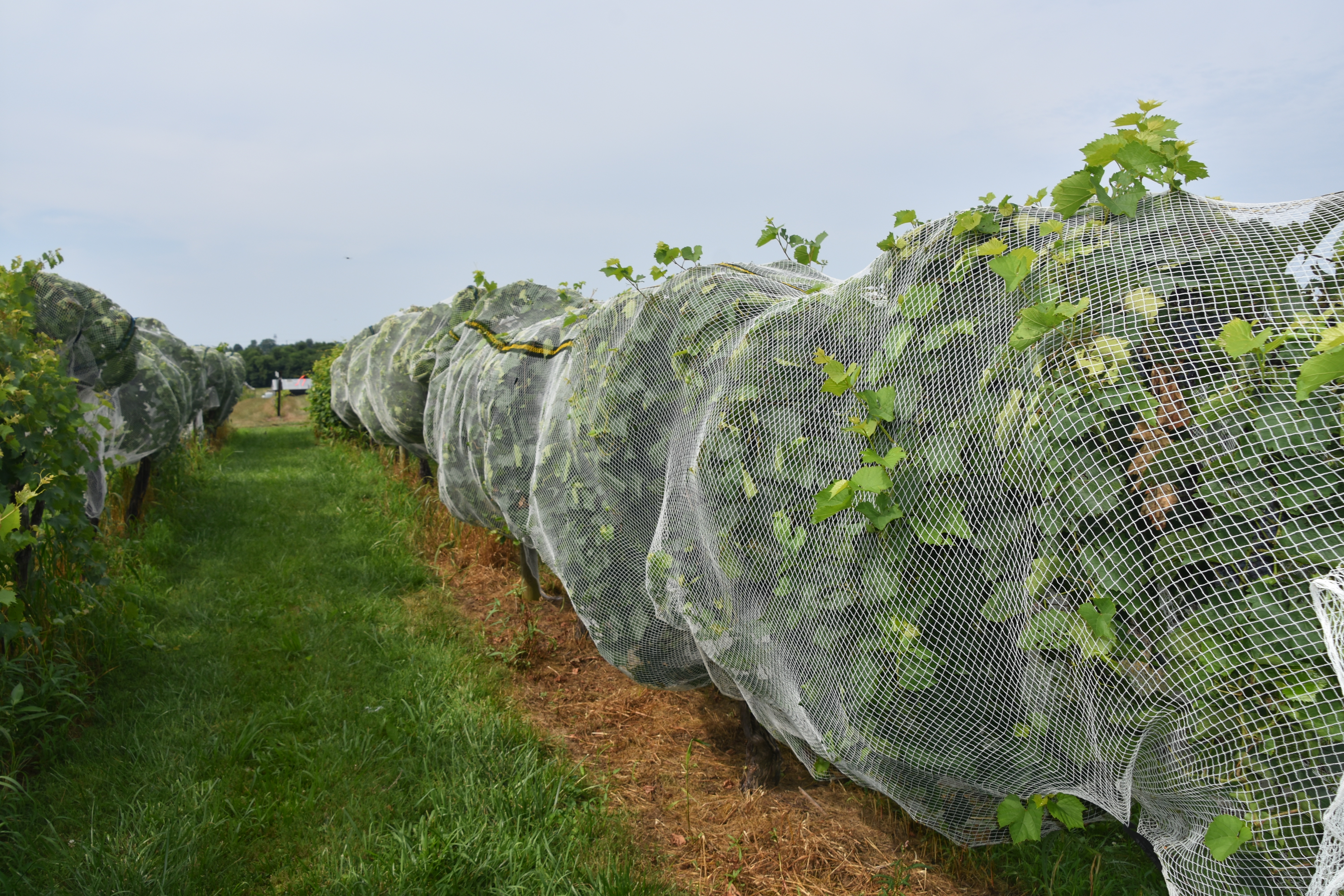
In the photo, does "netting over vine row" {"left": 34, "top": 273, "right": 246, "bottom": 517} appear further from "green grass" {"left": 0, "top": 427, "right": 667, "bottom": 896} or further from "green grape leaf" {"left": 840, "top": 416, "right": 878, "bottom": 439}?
"green grape leaf" {"left": 840, "top": 416, "right": 878, "bottom": 439}

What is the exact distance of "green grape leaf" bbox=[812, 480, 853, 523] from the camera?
5.52 feet

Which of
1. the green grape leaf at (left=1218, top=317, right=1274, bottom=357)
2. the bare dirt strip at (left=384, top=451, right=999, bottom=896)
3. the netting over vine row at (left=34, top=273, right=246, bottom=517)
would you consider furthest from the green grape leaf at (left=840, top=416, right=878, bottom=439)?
the netting over vine row at (left=34, top=273, right=246, bottom=517)

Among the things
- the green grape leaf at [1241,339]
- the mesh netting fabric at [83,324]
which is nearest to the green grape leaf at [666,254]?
the green grape leaf at [1241,339]

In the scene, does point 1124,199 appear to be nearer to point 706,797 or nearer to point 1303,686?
point 1303,686

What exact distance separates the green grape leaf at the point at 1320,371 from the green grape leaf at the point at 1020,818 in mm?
1134

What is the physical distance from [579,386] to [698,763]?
1.95 meters

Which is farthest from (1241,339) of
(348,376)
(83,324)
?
(348,376)

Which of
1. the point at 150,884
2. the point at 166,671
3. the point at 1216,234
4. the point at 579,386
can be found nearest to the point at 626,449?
the point at 579,386

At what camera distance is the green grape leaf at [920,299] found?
175 cm

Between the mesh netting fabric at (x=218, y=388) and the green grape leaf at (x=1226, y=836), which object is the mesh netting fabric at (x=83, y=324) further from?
the mesh netting fabric at (x=218, y=388)

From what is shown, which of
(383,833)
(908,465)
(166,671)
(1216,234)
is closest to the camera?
(1216,234)

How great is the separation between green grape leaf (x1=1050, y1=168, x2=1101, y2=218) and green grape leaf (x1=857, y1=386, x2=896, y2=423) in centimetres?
50

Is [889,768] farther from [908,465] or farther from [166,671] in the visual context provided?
[166,671]

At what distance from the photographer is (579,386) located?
3340mm
